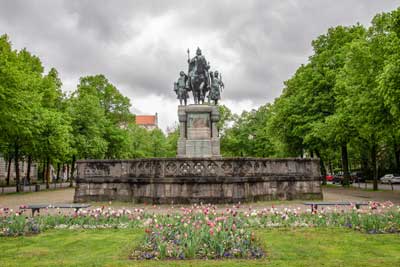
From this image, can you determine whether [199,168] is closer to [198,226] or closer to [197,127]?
[197,127]

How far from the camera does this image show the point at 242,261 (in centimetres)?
680

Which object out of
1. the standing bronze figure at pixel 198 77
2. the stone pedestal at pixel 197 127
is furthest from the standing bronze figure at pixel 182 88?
the stone pedestal at pixel 197 127

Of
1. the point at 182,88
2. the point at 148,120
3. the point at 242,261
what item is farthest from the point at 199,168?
the point at 148,120

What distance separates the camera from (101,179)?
61.3 ft

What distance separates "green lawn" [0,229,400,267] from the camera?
675 cm

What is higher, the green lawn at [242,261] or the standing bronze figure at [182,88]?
the standing bronze figure at [182,88]

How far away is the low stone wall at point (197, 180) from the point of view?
1644 cm

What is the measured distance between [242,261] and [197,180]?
31.6 ft

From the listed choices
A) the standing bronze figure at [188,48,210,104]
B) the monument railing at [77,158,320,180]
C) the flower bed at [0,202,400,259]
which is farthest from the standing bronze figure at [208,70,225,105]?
the flower bed at [0,202,400,259]

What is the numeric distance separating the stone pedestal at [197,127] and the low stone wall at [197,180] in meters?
5.04

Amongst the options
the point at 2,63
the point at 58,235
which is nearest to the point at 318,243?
the point at 58,235

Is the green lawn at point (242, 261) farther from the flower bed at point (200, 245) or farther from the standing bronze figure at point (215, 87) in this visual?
the standing bronze figure at point (215, 87)

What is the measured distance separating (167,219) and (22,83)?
20969 millimetres

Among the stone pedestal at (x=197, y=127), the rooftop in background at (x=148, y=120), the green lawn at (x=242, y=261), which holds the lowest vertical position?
the green lawn at (x=242, y=261)
